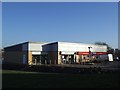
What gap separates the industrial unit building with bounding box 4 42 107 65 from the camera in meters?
73.6

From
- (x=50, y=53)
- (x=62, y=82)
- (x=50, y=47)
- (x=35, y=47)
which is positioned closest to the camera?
(x=62, y=82)

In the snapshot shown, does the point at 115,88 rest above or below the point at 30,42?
below

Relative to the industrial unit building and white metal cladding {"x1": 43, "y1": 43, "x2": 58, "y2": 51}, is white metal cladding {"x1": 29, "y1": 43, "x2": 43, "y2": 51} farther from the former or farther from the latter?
white metal cladding {"x1": 43, "y1": 43, "x2": 58, "y2": 51}

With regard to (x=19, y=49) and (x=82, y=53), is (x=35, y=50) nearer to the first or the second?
(x=19, y=49)

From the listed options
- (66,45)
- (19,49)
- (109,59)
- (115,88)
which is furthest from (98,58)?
(115,88)

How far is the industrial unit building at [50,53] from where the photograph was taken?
73.6m

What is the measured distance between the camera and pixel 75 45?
253 feet

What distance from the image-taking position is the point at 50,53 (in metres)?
75.9

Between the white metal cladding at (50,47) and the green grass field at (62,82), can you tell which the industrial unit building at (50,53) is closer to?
the white metal cladding at (50,47)

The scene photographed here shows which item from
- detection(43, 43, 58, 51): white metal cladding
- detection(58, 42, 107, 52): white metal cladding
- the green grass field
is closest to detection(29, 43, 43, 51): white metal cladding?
detection(43, 43, 58, 51): white metal cladding

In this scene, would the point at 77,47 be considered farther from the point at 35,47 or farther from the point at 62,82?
the point at 62,82

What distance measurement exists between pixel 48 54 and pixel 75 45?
7.41 meters

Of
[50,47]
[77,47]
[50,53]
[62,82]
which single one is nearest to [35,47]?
[50,47]

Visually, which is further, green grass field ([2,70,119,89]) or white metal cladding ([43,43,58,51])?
white metal cladding ([43,43,58,51])
